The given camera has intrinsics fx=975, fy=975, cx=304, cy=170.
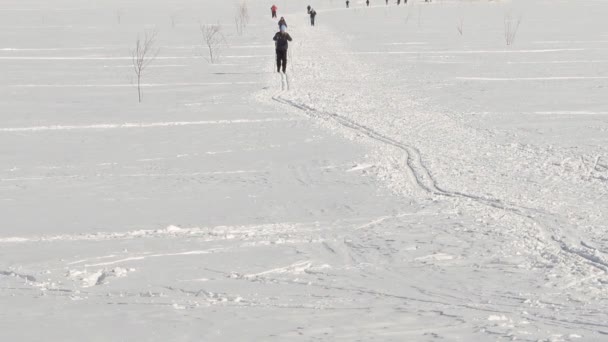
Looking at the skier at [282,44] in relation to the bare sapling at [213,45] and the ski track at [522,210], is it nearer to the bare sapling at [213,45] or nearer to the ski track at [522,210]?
the bare sapling at [213,45]

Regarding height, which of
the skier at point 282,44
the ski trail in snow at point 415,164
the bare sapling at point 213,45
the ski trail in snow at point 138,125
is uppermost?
the skier at point 282,44

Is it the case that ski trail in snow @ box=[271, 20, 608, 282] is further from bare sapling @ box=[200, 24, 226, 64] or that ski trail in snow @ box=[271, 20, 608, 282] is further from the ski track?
bare sapling @ box=[200, 24, 226, 64]

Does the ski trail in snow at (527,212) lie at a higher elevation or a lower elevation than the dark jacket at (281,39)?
lower

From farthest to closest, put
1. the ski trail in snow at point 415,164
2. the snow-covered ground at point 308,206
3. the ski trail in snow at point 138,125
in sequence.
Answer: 1. the ski trail in snow at point 138,125
2. the ski trail in snow at point 415,164
3. the snow-covered ground at point 308,206

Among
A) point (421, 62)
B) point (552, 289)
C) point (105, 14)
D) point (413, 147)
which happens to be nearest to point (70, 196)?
point (413, 147)

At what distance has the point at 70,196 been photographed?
8906 millimetres

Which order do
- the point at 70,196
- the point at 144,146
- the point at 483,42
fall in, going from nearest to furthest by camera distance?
the point at 70,196 < the point at 144,146 < the point at 483,42

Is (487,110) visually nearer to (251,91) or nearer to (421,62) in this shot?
(251,91)

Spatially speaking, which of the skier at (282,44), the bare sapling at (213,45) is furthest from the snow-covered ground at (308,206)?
the bare sapling at (213,45)

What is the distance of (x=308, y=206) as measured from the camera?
326 inches

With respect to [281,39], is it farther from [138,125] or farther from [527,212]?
[527,212]

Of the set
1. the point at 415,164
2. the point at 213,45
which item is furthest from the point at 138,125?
the point at 213,45

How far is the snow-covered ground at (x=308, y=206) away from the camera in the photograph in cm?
534

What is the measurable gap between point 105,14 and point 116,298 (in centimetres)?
4447
